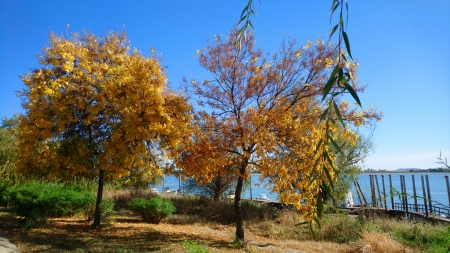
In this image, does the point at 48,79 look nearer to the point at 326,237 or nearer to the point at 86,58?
the point at 86,58

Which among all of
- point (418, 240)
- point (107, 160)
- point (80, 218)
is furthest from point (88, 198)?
point (418, 240)

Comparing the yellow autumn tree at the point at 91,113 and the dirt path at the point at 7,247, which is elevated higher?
the yellow autumn tree at the point at 91,113

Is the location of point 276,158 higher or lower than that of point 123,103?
lower

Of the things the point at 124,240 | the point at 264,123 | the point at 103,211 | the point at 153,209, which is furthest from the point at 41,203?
the point at 264,123

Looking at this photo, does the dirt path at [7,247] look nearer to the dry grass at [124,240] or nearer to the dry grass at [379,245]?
the dry grass at [124,240]

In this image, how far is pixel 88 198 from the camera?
505 inches

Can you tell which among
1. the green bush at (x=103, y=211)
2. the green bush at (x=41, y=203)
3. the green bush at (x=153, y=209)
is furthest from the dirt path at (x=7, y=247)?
the green bush at (x=153, y=209)

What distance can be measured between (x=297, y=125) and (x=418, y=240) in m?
6.01

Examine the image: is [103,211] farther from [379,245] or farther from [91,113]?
[379,245]

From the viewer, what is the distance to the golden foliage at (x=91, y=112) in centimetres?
942

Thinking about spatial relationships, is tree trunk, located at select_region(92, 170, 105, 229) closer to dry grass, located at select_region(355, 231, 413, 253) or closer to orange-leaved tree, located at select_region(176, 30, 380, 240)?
orange-leaved tree, located at select_region(176, 30, 380, 240)

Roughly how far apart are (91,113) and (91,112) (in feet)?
0.22

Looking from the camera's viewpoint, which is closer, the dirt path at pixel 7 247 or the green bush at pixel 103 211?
the dirt path at pixel 7 247

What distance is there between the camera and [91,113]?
33.2 ft
